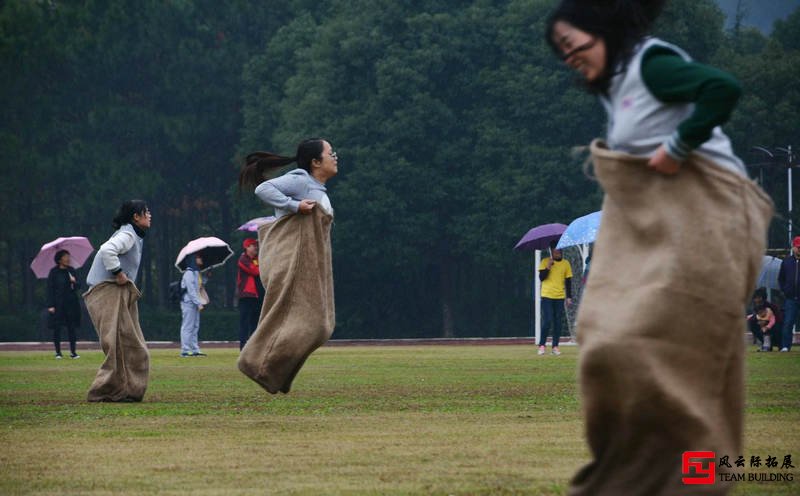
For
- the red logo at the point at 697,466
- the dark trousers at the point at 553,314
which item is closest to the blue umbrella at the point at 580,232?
the dark trousers at the point at 553,314

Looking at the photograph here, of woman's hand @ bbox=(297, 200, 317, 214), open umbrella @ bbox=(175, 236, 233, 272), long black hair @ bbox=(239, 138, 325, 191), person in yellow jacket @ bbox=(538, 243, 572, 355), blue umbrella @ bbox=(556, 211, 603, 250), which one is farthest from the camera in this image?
open umbrella @ bbox=(175, 236, 233, 272)

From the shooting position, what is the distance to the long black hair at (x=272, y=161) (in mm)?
13688

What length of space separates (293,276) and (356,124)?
129ft

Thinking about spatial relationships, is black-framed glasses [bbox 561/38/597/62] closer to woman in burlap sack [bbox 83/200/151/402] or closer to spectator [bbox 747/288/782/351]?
woman in burlap sack [bbox 83/200/151/402]

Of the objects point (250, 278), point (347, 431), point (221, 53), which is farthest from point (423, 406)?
point (221, 53)

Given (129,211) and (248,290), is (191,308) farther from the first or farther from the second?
(129,211)

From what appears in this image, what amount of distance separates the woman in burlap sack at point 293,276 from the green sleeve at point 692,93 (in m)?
7.87

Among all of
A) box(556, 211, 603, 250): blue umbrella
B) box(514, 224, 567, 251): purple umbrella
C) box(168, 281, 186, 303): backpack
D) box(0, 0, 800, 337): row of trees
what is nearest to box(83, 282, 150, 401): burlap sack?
box(168, 281, 186, 303): backpack

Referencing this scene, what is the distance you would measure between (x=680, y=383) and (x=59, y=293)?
85.2 ft

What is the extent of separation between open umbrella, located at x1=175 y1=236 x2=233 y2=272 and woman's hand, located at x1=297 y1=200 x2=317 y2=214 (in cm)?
1925

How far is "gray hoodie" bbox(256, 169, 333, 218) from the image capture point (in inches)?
521

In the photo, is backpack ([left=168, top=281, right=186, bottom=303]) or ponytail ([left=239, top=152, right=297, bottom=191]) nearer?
ponytail ([left=239, top=152, right=297, bottom=191])

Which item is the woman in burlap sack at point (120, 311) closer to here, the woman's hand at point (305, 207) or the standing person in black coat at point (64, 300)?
the woman's hand at point (305, 207)

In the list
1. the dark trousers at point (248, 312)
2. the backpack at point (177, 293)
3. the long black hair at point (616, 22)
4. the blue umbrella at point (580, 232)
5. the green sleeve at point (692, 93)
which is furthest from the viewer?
the backpack at point (177, 293)
